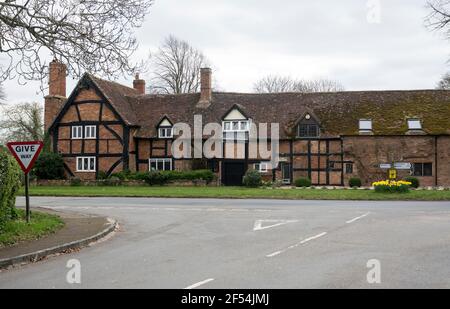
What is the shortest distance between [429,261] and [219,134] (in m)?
34.4

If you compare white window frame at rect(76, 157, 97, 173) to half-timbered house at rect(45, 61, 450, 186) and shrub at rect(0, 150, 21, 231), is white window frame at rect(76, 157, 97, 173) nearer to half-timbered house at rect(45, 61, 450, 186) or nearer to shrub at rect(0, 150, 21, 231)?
half-timbered house at rect(45, 61, 450, 186)

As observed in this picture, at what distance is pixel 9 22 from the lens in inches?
549

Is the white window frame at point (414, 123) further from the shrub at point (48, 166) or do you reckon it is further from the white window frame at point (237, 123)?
the shrub at point (48, 166)

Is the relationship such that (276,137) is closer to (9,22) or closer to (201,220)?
(201,220)

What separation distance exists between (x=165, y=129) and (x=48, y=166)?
9894mm

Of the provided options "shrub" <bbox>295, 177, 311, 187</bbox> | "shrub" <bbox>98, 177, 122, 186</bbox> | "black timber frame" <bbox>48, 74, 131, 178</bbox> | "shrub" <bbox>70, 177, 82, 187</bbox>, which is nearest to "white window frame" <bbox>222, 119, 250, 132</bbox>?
"shrub" <bbox>295, 177, 311, 187</bbox>

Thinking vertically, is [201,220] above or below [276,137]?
below

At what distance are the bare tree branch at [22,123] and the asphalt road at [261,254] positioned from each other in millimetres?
51788

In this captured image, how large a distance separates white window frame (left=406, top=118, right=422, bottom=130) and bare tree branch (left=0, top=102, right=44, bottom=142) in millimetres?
42860

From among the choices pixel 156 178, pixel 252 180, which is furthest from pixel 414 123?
pixel 156 178

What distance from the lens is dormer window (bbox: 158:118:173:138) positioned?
44.8 meters
